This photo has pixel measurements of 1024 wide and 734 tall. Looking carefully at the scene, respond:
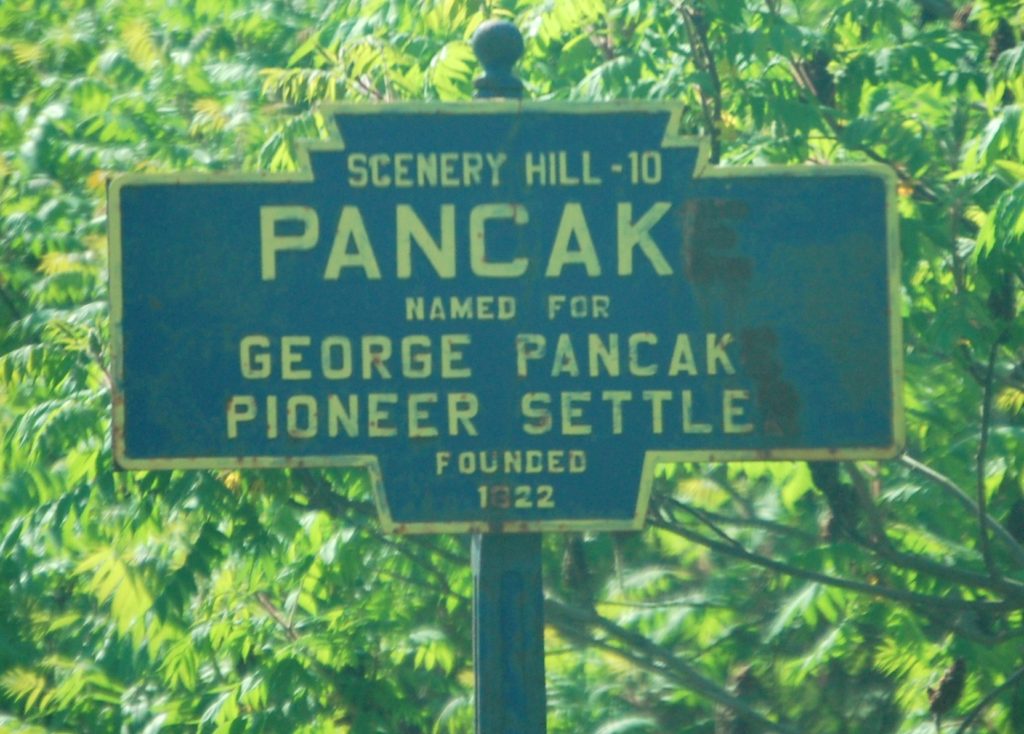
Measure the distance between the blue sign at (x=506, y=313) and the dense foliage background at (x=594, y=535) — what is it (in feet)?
6.24

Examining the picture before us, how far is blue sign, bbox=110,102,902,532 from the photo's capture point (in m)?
3.27

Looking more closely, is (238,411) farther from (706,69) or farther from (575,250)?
(706,69)

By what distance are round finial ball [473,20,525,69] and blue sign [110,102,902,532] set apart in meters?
0.26

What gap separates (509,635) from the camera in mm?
3322

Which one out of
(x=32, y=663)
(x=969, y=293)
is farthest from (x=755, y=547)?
(x=32, y=663)

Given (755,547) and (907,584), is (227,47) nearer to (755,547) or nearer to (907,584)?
(755,547)

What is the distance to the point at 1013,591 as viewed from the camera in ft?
17.5

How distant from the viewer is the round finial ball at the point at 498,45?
11.7ft

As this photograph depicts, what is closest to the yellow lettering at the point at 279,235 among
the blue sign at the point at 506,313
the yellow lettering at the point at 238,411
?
the blue sign at the point at 506,313

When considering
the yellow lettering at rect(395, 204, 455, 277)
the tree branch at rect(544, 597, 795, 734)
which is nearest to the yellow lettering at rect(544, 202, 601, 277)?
the yellow lettering at rect(395, 204, 455, 277)

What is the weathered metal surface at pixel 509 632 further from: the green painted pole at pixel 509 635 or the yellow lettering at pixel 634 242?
the yellow lettering at pixel 634 242

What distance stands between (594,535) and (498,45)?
5199 mm

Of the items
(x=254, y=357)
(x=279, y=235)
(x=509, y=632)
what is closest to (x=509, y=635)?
(x=509, y=632)

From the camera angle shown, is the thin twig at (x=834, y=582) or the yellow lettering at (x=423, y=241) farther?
the thin twig at (x=834, y=582)
